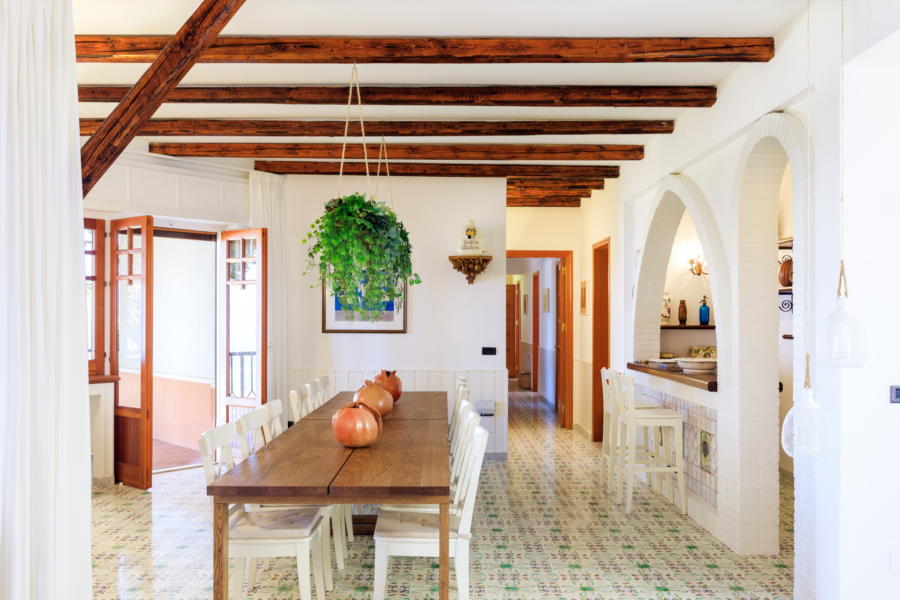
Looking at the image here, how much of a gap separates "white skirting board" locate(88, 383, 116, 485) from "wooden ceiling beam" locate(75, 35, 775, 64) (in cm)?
306

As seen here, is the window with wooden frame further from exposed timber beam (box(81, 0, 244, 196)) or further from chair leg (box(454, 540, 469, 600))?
chair leg (box(454, 540, 469, 600))

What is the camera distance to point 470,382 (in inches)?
258

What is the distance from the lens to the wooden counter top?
4406mm

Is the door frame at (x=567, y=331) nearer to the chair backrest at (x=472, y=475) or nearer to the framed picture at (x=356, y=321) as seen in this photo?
the framed picture at (x=356, y=321)

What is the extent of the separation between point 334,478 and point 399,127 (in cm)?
322

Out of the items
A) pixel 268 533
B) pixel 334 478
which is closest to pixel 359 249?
pixel 334 478

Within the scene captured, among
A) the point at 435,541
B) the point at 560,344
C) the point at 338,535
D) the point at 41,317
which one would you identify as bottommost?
the point at 338,535

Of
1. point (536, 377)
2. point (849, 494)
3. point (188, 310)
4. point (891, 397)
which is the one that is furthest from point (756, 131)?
point (536, 377)

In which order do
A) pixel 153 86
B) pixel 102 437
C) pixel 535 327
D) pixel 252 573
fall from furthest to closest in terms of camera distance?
pixel 535 327
pixel 102 437
pixel 252 573
pixel 153 86

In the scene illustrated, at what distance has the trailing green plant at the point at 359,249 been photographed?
368 centimetres

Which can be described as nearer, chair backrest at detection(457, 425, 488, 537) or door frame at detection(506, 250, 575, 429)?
chair backrest at detection(457, 425, 488, 537)

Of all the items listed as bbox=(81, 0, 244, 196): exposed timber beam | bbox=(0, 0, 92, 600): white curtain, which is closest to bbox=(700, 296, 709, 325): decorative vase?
bbox=(81, 0, 244, 196): exposed timber beam

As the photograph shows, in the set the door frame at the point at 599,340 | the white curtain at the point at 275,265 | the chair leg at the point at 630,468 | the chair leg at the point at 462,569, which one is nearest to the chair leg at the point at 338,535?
the chair leg at the point at 462,569

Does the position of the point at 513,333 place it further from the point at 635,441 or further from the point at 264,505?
the point at 264,505
